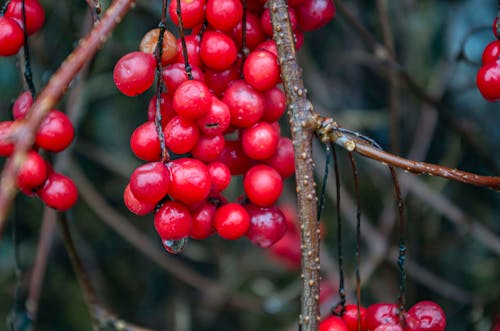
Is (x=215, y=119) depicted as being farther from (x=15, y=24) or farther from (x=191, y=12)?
(x=15, y=24)

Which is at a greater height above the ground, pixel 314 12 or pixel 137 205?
pixel 314 12

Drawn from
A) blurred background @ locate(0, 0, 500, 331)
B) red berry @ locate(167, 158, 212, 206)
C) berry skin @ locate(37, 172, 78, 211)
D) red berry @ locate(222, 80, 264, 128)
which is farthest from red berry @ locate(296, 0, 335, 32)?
blurred background @ locate(0, 0, 500, 331)

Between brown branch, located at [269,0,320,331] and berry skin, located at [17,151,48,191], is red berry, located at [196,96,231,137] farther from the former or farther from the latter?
berry skin, located at [17,151,48,191]

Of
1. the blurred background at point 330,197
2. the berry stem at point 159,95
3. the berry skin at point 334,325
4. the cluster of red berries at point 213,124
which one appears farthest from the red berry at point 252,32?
the blurred background at point 330,197

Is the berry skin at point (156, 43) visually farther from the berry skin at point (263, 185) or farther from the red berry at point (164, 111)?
the berry skin at point (263, 185)

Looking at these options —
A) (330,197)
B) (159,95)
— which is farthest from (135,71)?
(330,197)
